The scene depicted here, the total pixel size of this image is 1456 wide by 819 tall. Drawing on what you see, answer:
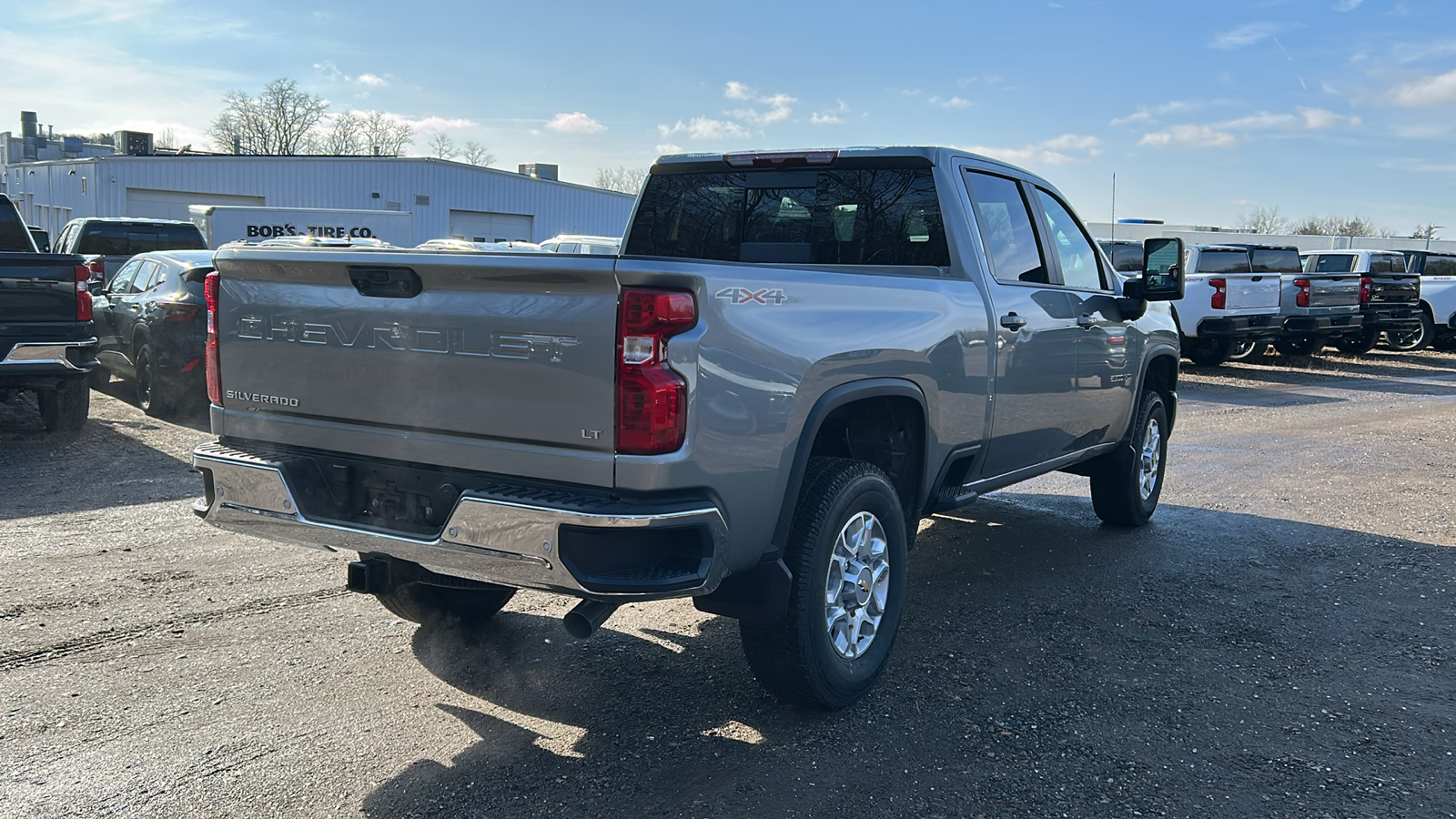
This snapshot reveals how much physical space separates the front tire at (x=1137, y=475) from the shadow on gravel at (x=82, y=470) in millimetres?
5935

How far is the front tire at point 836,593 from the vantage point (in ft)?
12.4

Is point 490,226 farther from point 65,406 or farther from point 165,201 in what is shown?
point 65,406

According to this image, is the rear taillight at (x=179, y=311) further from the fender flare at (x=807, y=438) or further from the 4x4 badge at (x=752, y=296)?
the 4x4 badge at (x=752, y=296)

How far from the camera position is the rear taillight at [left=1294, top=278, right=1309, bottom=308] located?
1859cm

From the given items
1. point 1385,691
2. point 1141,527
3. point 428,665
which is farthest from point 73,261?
point 1385,691

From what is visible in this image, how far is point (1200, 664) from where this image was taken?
4.65m

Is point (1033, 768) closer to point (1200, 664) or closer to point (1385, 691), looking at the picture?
point (1200, 664)

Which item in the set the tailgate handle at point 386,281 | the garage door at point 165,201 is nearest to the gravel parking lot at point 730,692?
the tailgate handle at point 386,281

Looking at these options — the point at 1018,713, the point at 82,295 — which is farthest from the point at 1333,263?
the point at 82,295

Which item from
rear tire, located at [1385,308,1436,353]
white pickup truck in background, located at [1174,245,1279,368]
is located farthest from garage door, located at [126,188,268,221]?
rear tire, located at [1385,308,1436,353]

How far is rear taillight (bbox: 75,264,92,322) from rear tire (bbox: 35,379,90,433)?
32.9 inches

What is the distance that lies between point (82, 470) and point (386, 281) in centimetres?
602

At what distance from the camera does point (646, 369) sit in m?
3.19

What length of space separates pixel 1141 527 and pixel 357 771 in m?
5.24
